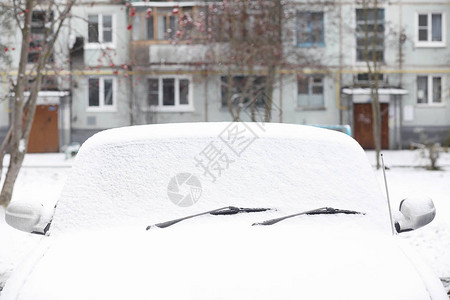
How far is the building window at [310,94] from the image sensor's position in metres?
35.8

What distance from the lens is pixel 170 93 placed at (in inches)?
1407

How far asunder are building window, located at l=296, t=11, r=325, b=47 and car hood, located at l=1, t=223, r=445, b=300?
31752mm

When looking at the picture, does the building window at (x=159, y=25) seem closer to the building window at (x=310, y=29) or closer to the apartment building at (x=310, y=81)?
the apartment building at (x=310, y=81)

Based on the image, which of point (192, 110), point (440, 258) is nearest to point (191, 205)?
point (440, 258)

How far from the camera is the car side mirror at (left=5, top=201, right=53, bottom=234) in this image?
3822 mm

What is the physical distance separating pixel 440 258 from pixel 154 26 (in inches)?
1138

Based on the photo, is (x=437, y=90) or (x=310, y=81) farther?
(x=437, y=90)

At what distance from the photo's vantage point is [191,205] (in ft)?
11.6

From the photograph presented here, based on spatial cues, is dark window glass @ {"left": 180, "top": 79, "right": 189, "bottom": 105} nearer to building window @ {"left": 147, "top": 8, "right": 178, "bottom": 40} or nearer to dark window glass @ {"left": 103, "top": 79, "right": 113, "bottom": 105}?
building window @ {"left": 147, "top": 8, "right": 178, "bottom": 40}

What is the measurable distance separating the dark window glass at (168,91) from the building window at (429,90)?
12674 mm

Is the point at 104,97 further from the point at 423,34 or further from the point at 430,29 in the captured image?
the point at 430,29

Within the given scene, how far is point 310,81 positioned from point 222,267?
33.4 metres

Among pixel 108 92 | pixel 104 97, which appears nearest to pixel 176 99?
pixel 108 92

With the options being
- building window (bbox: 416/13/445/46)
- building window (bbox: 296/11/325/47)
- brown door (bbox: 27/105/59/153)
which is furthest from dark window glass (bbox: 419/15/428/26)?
brown door (bbox: 27/105/59/153)
